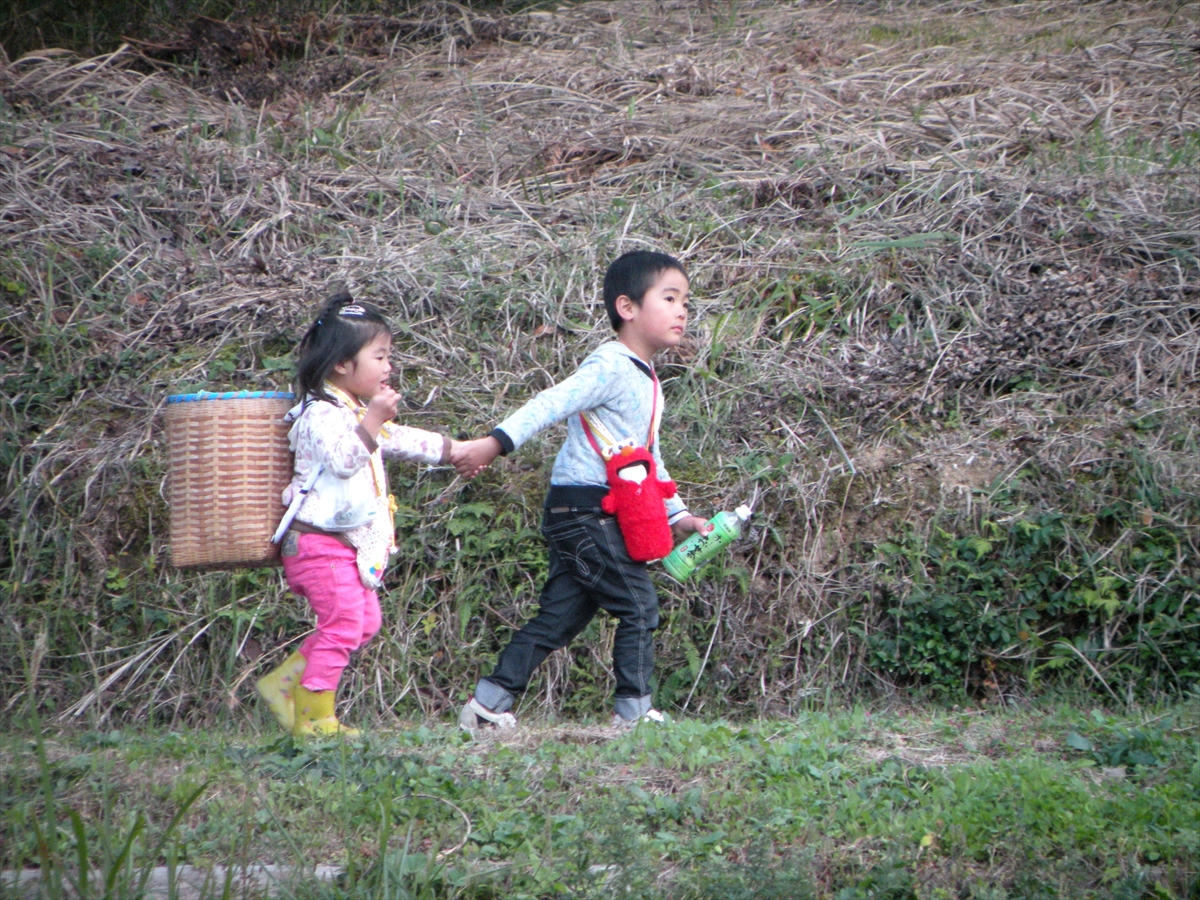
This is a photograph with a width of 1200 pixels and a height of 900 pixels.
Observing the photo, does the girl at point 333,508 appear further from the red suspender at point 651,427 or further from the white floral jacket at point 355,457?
the red suspender at point 651,427

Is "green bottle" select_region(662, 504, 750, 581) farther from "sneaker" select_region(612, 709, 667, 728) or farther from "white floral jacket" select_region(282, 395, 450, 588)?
"white floral jacket" select_region(282, 395, 450, 588)

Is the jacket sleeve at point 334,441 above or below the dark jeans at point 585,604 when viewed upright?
above

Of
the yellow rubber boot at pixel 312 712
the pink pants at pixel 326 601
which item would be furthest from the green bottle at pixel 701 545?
the yellow rubber boot at pixel 312 712

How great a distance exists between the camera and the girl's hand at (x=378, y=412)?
391 cm

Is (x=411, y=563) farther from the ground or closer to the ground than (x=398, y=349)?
closer to the ground

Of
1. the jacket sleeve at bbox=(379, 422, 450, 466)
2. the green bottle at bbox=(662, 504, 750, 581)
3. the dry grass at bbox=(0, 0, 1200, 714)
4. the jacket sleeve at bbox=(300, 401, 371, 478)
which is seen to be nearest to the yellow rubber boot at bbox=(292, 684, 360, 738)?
the jacket sleeve at bbox=(300, 401, 371, 478)

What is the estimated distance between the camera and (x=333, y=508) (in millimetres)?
3980

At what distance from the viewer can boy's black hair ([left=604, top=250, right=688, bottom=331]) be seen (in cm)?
460

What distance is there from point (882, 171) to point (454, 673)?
4539 millimetres

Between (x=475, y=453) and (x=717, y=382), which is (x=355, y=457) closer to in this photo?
(x=475, y=453)

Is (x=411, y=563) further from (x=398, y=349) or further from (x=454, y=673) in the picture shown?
(x=398, y=349)

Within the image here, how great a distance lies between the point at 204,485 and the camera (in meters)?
3.87

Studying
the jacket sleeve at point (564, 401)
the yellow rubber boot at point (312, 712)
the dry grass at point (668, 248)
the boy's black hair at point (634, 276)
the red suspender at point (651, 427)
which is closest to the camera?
the yellow rubber boot at point (312, 712)

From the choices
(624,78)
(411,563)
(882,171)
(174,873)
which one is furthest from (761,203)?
(174,873)
